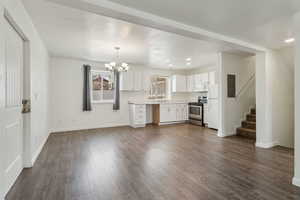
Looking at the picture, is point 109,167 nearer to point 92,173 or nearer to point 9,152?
point 92,173

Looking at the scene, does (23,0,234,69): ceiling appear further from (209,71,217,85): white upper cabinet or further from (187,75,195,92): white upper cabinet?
(187,75,195,92): white upper cabinet

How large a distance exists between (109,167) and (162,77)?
5830mm

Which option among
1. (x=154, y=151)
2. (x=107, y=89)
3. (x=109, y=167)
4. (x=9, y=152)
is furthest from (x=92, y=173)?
(x=107, y=89)

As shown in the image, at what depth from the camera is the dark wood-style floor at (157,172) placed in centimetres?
209

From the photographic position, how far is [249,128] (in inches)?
204

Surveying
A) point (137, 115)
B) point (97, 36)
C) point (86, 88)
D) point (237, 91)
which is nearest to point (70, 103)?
point (86, 88)

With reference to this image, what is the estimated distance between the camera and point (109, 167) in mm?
2875

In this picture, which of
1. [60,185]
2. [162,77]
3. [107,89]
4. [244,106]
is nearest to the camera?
[60,185]

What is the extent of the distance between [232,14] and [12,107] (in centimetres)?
347

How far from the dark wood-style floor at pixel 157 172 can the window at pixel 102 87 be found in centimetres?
242

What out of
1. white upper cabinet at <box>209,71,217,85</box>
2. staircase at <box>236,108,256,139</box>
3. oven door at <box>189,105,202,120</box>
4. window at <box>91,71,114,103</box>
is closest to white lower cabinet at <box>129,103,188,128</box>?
oven door at <box>189,105,202,120</box>

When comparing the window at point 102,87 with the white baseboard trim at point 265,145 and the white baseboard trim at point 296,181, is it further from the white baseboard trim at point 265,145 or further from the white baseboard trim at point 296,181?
the white baseboard trim at point 296,181

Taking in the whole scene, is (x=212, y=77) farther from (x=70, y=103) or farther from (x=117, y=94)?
(x=70, y=103)

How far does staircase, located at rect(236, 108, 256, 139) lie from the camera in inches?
196
